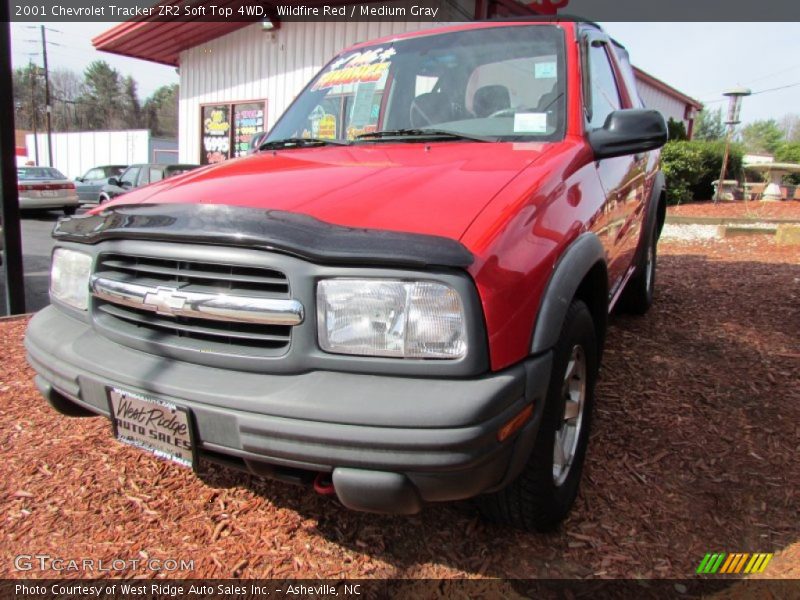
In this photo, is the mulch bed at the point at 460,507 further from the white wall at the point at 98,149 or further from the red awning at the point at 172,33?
the white wall at the point at 98,149

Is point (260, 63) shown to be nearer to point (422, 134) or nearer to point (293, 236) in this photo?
point (422, 134)

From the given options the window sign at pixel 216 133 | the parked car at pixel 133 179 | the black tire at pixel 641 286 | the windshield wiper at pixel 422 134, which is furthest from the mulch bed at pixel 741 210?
the parked car at pixel 133 179

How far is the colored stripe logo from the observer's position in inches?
79.6

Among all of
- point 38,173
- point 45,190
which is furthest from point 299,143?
point 38,173

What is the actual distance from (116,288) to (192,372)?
0.45m

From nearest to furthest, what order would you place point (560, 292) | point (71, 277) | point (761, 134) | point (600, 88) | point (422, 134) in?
1. point (560, 292)
2. point (71, 277)
3. point (422, 134)
4. point (600, 88)
5. point (761, 134)

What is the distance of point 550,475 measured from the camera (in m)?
1.91

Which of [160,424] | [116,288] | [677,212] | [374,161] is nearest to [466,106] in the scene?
[374,161]

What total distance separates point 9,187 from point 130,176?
1077cm

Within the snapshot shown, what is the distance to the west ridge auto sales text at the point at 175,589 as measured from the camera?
75.0 inches

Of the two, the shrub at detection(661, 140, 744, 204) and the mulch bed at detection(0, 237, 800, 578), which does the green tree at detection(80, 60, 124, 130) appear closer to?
the shrub at detection(661, 140, 744, 204)

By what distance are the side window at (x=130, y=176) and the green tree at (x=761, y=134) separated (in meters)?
83.8

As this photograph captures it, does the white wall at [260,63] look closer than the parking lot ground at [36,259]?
No

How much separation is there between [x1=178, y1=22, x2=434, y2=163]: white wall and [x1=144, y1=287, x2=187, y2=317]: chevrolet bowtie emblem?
7.66 metres
